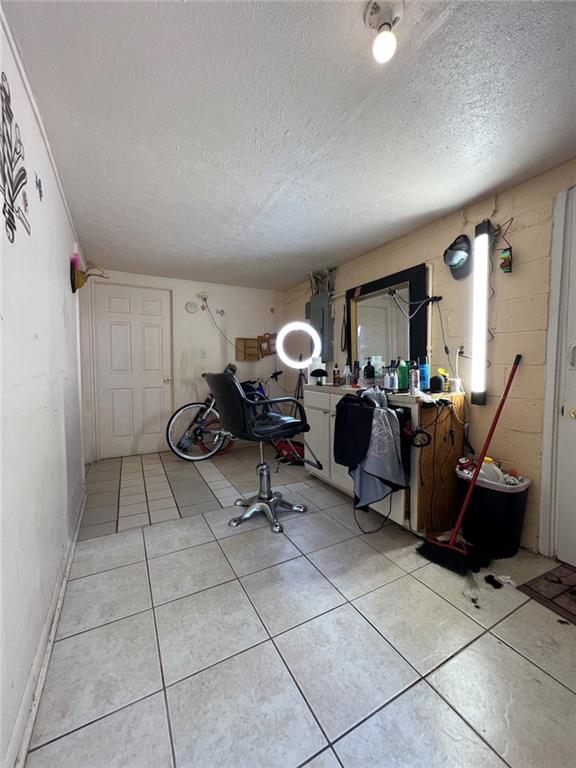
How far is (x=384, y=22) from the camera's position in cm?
95

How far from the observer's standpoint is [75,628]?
128 cm

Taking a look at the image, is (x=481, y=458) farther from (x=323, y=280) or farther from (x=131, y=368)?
(x=131, y=368)

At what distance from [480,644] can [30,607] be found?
68.4 inches

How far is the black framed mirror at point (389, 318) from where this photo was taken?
2.42 metres

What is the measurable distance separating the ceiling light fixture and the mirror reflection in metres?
1.78

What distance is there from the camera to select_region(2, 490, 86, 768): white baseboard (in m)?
0.83

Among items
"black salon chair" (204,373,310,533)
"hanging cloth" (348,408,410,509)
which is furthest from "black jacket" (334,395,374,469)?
"black salon chair" (204,373,310,533)

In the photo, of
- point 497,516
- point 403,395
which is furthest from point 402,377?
point 497,516

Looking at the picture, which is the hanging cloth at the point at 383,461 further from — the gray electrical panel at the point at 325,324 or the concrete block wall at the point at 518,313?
the gray electrical panel at the point at 325,324

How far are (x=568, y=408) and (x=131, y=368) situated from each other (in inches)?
164

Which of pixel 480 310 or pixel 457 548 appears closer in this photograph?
pixel 457 548

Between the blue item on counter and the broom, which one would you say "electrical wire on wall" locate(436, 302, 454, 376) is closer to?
the blue item on counter

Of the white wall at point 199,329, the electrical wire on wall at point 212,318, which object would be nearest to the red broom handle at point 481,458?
the white wall at point 199,329

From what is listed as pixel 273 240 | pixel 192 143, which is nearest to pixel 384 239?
pixel 273 240
